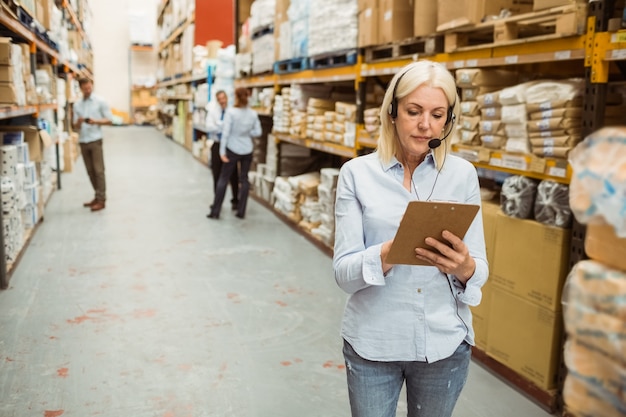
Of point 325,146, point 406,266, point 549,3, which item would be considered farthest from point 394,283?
point 325,146

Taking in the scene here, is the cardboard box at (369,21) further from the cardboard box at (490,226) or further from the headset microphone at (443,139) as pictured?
the headset microphone at (443,139)

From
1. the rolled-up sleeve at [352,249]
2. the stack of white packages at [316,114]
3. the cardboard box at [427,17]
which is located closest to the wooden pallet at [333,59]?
the stack of white packages at [316,114]

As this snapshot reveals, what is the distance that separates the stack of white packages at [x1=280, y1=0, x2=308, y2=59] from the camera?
22.0 feet

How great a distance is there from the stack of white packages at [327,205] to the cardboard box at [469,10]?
247 cm

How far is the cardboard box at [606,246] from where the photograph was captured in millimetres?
939

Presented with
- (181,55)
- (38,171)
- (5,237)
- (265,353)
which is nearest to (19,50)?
(5,237)

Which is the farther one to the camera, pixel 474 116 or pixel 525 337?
pixel 474 116

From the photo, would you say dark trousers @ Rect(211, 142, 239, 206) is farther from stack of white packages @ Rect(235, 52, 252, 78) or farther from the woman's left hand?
the woman's left hand

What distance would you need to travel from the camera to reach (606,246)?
96cm

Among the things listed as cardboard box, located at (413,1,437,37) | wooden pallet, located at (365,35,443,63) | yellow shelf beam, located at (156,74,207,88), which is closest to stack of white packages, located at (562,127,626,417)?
wooden pallet, located at (365,35,443,63)

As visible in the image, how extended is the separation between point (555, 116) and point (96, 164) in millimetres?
6654

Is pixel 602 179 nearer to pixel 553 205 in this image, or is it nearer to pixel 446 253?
pixel 446 253

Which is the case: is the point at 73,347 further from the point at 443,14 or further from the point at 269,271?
the point at 443,14

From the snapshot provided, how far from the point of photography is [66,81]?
11.7 meters
